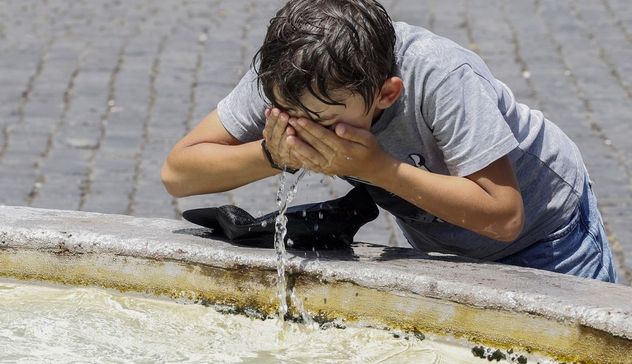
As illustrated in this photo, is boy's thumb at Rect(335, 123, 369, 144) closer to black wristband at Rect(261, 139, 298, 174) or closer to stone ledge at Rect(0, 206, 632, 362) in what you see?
black wristband at Rect(261, 139, 298, 174)

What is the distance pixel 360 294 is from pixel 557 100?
3751 millimetres

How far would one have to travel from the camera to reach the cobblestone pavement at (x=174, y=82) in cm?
505

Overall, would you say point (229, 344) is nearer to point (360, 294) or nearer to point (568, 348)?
point (360, 294)

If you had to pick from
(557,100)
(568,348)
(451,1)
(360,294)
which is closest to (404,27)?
(360,294)

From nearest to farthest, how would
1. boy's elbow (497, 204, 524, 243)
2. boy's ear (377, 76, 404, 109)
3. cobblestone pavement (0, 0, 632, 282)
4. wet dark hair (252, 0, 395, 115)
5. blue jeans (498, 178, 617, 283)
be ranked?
wet dark hair (252, 0, 395, 115) < boy's ear (377, 76, 404, 109) < boy's elbow (497, 204, 524, 243) < blue jeans (498, 178, 617, 283) < cobblestone pavement (0, 0, 632, 282)

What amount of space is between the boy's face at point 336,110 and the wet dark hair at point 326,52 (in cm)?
1

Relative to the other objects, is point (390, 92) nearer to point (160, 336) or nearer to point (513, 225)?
point (513, 225)

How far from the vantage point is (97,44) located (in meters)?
6.89

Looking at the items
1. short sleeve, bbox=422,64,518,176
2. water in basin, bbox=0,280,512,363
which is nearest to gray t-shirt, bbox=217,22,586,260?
short sleeve, bbox=422,64,518,176

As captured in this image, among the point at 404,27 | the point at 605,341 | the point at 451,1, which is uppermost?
the point at 404,27

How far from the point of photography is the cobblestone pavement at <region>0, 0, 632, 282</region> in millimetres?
5051

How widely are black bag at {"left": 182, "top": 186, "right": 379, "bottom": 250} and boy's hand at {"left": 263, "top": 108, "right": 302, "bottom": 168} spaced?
0.75 ft

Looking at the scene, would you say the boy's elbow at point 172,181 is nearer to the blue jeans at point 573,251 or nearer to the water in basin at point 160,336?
the water in basin at point 160,336

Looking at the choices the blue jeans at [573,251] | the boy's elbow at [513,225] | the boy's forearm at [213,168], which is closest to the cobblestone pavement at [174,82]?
the blue jeans at [573,251]
